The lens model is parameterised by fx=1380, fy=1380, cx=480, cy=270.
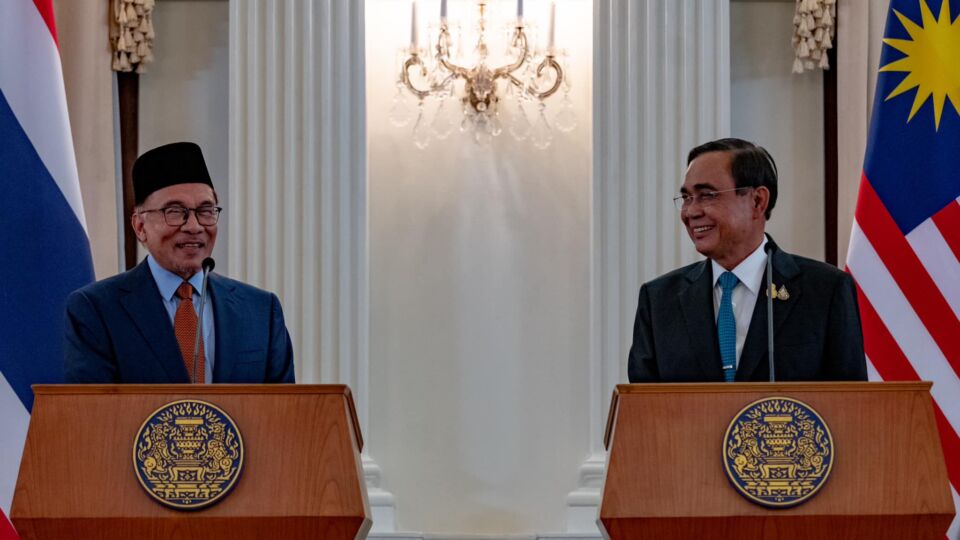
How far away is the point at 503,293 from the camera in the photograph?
5.59 meters

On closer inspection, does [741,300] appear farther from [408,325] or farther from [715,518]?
[408,325]

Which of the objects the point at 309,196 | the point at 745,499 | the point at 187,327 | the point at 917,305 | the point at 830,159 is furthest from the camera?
the point at 830,159

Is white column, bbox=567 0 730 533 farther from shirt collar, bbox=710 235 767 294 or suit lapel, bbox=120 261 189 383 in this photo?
suit lapel, bbox=120 261 189 383

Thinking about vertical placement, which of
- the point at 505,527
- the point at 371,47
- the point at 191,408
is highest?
the point at 371,47

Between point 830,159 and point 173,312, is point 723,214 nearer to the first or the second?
point 173,312

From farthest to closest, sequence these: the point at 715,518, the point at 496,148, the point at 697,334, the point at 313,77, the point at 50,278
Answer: the point at 496,148, the point at 313,77, the point at 50,278, the point at 697,334, the point at 715,518

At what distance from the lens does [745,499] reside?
2.83m

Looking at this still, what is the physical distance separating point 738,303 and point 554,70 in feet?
7.06

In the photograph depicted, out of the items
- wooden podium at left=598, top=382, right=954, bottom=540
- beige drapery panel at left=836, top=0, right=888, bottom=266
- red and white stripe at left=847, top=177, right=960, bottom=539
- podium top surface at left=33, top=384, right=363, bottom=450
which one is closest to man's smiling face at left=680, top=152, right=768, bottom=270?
wooden podium at left=598, top=382, right=954, bottom=540

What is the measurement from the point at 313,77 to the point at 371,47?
0.41 m

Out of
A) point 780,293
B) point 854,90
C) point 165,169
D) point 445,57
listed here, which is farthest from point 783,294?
point 445,57

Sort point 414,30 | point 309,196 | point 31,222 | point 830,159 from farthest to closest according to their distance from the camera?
point 830,159 < point 414,30 < point 309,196 < point 31,222

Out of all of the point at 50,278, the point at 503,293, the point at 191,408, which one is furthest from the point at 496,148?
the point at 191,408

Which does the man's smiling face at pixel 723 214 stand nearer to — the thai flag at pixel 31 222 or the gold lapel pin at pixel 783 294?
the gold lapel pin at pixel 783 294
